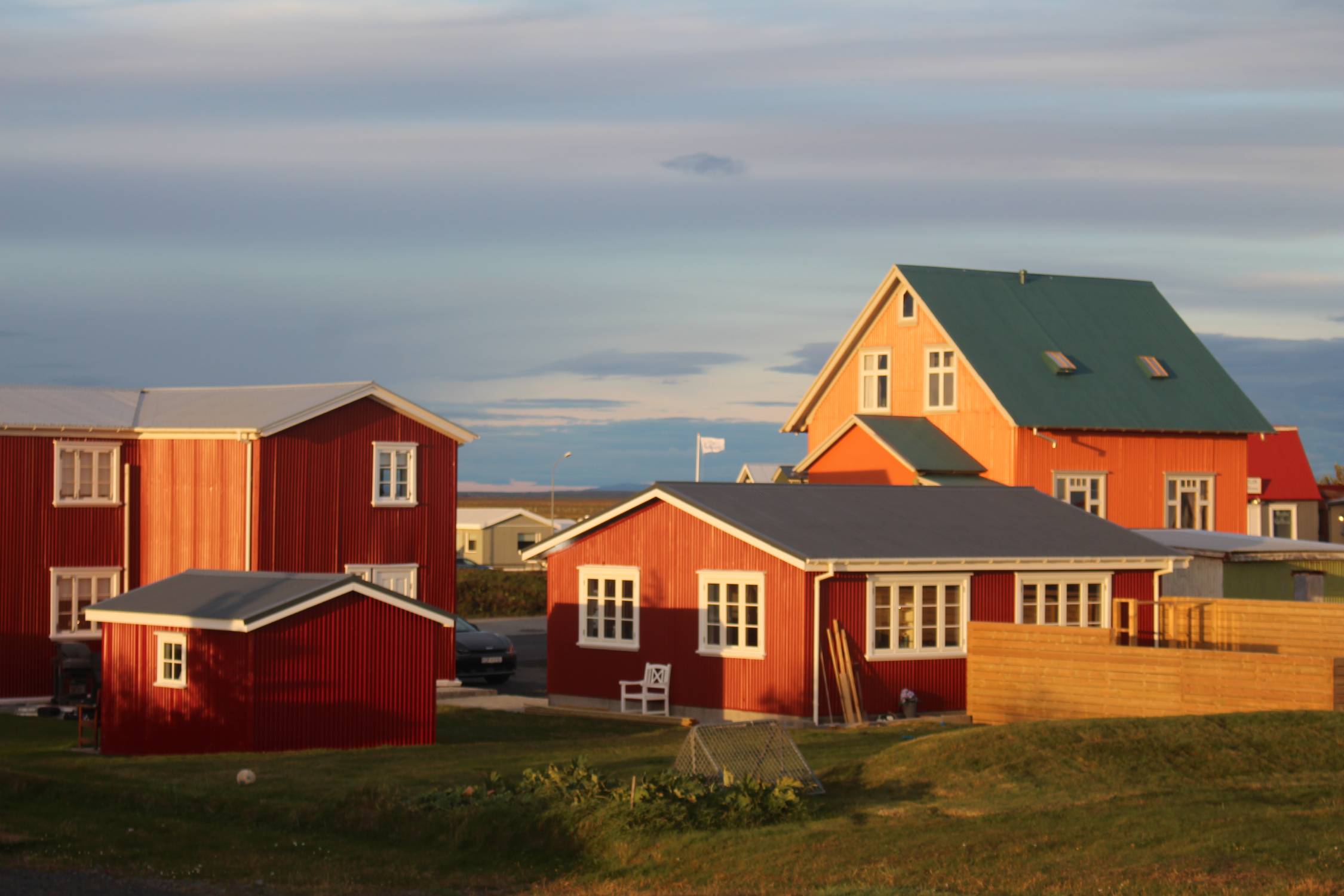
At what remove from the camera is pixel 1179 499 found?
45656 millimetres

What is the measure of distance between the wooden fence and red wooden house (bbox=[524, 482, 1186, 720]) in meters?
0.70

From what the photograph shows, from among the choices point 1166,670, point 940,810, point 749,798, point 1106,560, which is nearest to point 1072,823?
point 940,810

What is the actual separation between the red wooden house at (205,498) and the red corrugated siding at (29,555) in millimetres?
28

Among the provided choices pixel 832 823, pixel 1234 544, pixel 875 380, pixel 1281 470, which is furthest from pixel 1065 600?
pixel 1281 470

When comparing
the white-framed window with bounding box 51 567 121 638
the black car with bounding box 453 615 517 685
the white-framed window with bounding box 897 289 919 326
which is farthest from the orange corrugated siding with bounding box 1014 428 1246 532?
the white-framed window with bounding box 51 567 121 638

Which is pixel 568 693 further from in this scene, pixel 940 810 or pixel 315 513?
pixel 940 810

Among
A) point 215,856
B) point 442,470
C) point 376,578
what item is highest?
point 442,470

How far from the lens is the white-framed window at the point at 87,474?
3466 centimetres

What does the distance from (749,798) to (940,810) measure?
2049 millimetres

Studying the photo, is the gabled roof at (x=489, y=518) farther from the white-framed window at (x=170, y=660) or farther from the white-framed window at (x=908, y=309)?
the white-framed window at (x=170, y=660)

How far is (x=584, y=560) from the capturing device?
32.0m

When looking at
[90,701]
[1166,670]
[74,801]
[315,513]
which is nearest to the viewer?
[74,801]

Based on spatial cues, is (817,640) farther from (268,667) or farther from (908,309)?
(908,309)

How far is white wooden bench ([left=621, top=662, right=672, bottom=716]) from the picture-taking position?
98.1ft
